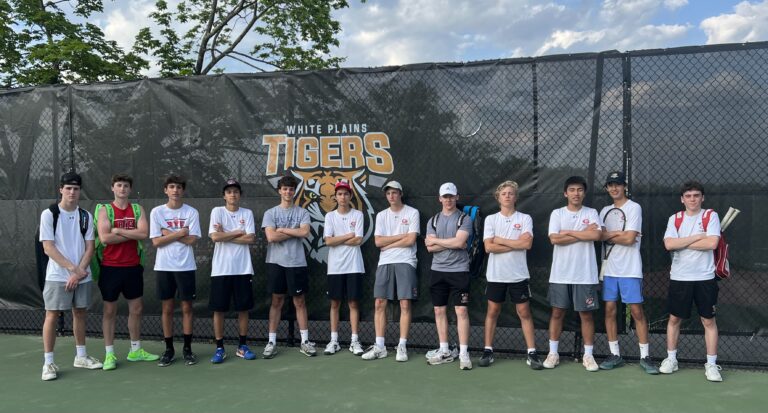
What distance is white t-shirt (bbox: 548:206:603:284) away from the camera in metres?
4.32

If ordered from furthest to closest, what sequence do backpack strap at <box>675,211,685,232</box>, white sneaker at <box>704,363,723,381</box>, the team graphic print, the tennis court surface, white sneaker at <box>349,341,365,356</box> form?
1. the team graphic print
2. white sneaker at <box>349,341,365,356</box>
3. backpack strap at <box>675,211,685,232</box>
4. white sneaker at <box>704,363,723,381</box>
5. the tennis court surface

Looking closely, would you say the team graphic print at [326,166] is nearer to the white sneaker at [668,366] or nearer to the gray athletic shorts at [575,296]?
the gray athletic shorts at [575,296]

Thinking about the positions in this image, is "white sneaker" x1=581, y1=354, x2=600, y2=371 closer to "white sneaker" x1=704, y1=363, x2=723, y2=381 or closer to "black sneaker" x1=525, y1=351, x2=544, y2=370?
"black sneaker" x1=525, y1=351, x2=544, y2=370

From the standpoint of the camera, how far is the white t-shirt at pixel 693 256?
4070 mm

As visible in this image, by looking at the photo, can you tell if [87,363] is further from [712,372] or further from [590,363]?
[712,372]

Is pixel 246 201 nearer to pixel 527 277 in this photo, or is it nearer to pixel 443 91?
pixel 443 91

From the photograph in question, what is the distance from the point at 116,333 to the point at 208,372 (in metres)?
1.89

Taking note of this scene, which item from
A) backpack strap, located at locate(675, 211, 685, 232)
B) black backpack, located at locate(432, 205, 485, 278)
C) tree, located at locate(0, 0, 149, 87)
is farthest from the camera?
tree, located at locate(0, 0, 149, 87)

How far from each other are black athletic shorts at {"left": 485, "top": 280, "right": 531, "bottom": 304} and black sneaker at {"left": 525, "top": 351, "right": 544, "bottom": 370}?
1.52 feet

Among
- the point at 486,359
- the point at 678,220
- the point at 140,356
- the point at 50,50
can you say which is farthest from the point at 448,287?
the point at 50,50

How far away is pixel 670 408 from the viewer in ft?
11.5

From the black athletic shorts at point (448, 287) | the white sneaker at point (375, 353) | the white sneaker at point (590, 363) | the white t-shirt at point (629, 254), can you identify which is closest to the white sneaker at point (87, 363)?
the white sneaker at point (375, 353)

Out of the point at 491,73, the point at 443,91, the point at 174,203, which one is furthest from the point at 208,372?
the point at 491,73

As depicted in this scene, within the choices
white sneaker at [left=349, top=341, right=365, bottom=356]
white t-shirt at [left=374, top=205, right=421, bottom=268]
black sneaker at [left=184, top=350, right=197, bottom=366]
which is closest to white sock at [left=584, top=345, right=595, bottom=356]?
white t-shirt at [left=374, top=205, right=421, bottom=268]
